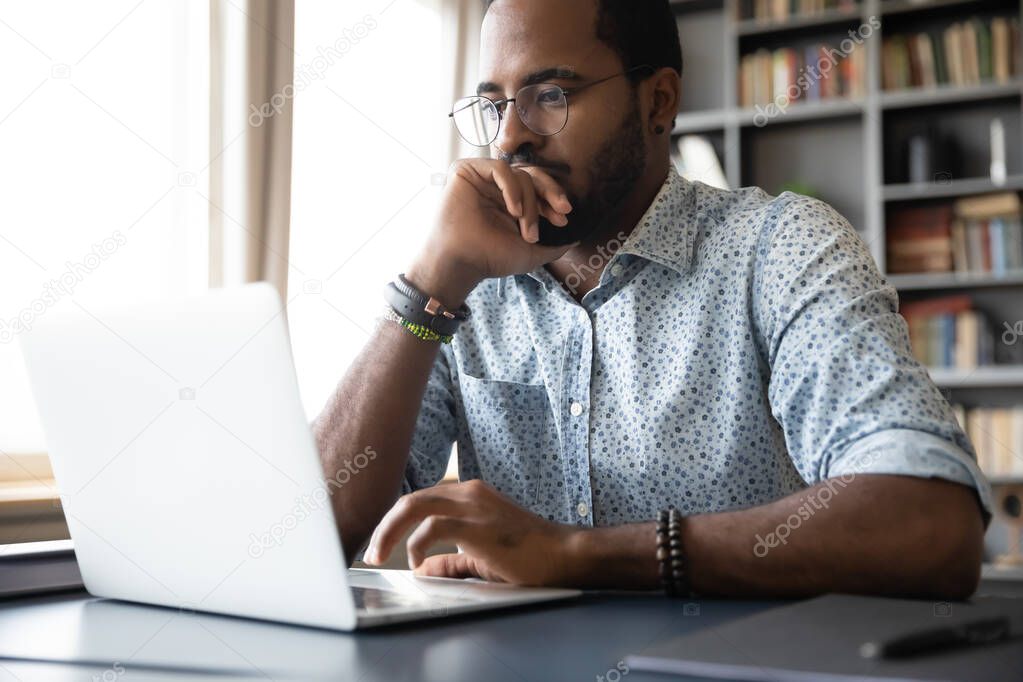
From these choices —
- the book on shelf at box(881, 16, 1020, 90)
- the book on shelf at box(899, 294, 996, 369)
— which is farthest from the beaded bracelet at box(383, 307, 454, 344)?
the book on shelf at box(881, 16, 1020, 90)

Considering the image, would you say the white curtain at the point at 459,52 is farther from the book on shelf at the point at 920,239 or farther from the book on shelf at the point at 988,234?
the book on shelf at the point at 988,234

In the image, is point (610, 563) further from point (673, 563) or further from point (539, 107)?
point (539, 107)

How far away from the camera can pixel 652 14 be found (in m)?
1.53

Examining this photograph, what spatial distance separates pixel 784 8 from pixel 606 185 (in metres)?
2.70

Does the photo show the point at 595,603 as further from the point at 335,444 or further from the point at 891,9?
the point at 891,9

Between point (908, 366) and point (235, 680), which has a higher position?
point (908, 366)

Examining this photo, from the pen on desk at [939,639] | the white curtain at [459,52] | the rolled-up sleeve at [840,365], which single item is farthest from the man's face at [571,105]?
the white curtain at [459,52]

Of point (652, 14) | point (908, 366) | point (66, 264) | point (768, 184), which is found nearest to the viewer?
point (908, 366)

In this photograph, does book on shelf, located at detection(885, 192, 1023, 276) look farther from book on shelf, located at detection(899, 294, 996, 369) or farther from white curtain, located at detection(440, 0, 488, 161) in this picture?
white curtain, located at detection(440, 0, 488, 161)

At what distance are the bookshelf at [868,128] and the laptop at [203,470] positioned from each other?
10.0 ft

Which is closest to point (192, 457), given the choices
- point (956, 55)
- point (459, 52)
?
point (459, 52)

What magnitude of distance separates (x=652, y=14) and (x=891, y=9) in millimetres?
2423

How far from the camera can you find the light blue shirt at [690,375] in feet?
3.47

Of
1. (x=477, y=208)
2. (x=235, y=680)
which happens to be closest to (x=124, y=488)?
(x=235, y=680)
